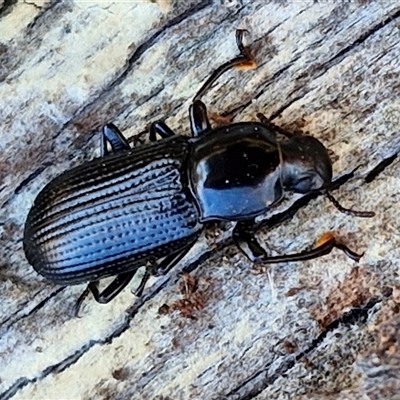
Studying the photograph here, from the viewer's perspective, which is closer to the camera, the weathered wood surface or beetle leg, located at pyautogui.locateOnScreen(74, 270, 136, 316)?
the weathered wood surface

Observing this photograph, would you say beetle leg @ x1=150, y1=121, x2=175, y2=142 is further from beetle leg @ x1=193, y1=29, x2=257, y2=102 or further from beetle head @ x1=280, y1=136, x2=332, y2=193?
beetle head @ x1=280, y1=136, x2=332, y2=193

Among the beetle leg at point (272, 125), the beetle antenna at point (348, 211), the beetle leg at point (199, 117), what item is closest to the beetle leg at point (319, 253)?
the beetle antenna at point (348, 211)

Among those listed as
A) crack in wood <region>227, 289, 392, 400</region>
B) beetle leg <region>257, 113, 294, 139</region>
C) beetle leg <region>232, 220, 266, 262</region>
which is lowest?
crack in wood <region>227, 289, 392, 400</region>

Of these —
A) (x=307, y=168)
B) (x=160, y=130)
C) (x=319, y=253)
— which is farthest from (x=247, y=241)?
(x=160, y=130)

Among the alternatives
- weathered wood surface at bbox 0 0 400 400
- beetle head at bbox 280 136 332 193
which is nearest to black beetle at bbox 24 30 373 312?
beetle head at bbox 280 136 332 193

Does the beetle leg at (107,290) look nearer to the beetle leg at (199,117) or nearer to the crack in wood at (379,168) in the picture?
the beetle leg at (199,117)

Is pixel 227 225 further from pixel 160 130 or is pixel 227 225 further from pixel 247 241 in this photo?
pixel 160 130

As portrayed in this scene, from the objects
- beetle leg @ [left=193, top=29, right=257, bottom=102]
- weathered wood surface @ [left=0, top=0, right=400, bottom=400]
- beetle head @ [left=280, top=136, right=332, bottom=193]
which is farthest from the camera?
beetle leg @ [left=193, top=29, right=257, bottom=102]

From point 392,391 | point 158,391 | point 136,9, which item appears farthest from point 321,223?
point 136,9
